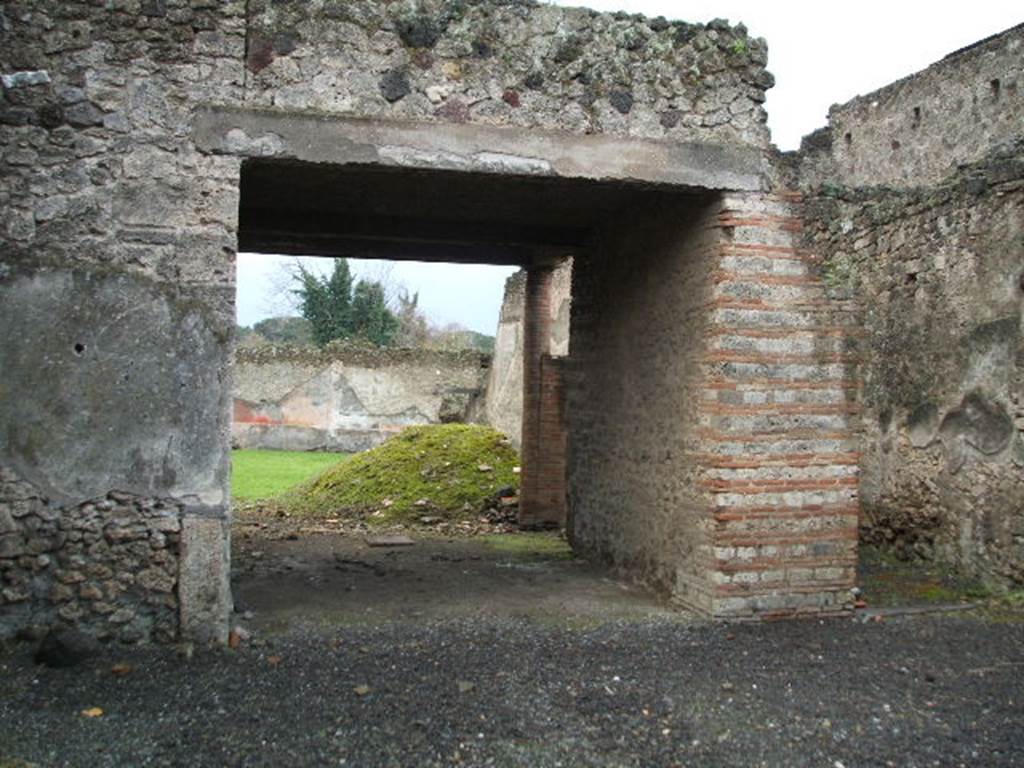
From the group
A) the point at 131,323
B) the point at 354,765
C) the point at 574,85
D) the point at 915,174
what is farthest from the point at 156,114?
the point at 915,174

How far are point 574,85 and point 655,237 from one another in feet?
A: 4.67

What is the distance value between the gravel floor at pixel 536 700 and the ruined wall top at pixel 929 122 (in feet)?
32.2

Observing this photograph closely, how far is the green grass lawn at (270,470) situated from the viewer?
14656mm

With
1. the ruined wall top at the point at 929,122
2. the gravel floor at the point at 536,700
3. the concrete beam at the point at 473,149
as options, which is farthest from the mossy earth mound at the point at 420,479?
the concrete beam at the point at 473,149

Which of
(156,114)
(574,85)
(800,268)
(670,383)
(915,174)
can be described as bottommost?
(670,383)

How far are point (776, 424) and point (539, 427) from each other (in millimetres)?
5337

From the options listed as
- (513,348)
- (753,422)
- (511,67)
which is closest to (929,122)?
(513,348)

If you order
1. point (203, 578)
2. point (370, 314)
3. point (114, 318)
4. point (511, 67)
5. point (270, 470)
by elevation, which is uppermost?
point (370, 314)

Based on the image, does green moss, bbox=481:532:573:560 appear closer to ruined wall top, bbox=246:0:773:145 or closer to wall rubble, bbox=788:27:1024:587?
wall rubble, bbox=788:27:1024:587

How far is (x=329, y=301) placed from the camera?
3114 centimetres

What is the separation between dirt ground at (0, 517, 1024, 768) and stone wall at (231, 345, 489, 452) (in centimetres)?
1535

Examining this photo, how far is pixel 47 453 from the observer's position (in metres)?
4.99

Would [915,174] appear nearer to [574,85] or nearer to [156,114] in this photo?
[574,85]

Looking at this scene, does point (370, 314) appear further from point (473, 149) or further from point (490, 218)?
point (473, 149)
